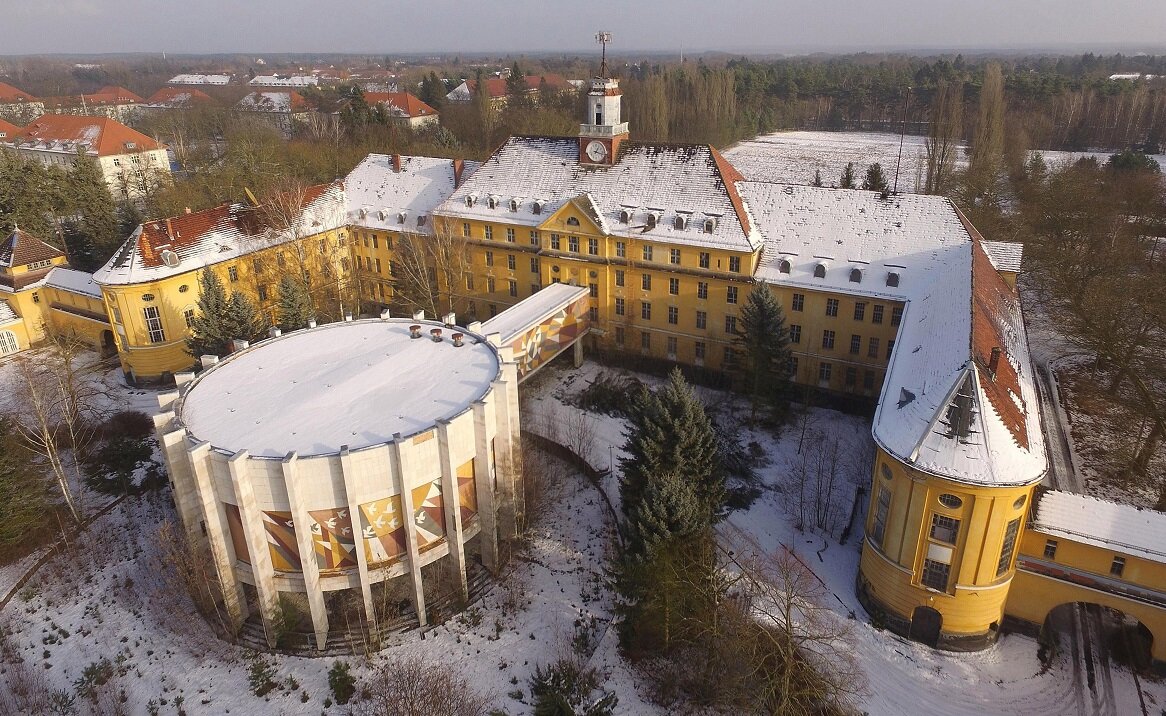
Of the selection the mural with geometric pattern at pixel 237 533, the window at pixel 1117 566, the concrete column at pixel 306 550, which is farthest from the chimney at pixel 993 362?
the mural with geometric pattern at pixel 237 533

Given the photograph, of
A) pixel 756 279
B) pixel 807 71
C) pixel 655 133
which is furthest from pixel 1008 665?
pixel 807 71

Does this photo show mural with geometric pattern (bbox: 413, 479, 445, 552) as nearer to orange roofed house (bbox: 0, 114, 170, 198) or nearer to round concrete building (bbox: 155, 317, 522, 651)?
round concrete building (bbox: 155, 317, 522, 651)

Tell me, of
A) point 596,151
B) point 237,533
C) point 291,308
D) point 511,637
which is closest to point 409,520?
point 511,637

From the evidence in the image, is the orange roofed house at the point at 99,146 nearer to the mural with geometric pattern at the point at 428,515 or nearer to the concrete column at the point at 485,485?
the concrete column at the point at 485,485

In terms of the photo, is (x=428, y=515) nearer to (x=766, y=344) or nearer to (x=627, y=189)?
(x=766, y=344)

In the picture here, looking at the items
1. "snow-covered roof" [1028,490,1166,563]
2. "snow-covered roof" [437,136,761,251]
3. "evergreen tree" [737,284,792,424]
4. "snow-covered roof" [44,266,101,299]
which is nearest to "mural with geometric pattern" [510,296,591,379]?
"snow-covered roof" [437,136,761,251]

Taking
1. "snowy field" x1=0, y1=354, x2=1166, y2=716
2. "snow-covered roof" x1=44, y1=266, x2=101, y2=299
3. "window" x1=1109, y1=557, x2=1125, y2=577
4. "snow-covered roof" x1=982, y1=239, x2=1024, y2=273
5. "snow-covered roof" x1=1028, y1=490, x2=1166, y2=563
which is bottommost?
"snowy field" x1=0, y1=354, x2=1166, y2=716

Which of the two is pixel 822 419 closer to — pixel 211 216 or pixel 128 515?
pixel 128 515
